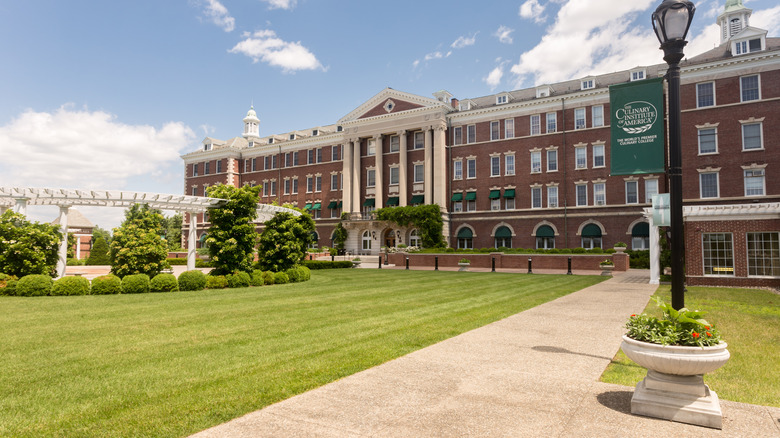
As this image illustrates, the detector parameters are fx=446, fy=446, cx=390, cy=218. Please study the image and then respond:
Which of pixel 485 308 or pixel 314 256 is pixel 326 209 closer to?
pixel 314 256

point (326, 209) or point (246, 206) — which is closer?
point (246, 206)

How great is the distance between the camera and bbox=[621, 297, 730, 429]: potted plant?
Result: 4551 mm

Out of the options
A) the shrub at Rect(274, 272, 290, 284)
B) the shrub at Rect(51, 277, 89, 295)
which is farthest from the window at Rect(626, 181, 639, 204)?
the shrub at Rect(51, 277, 89, 295)

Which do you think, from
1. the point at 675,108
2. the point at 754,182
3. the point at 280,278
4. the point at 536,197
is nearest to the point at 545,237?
the point at 536,197

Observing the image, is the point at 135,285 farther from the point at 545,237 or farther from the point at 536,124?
the point at 536,124

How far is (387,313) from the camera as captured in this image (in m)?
11.9

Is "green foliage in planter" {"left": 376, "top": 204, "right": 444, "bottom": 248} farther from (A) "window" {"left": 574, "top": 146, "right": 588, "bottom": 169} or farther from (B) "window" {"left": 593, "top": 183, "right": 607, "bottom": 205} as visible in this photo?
(B) "window" {"left": 593, "top": 183, "right": 607, "bottom": 205}

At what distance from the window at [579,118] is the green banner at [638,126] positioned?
131 feet

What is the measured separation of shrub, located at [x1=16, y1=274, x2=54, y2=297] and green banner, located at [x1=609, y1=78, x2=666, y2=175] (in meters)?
19.9

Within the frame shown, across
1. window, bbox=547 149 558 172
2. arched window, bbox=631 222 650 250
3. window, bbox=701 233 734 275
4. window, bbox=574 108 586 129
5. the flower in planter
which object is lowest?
the flower in planter

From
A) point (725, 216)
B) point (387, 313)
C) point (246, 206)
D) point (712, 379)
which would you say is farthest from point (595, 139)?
point (712, 379)

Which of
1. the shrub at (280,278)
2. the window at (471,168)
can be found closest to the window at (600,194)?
the window at (471,168)

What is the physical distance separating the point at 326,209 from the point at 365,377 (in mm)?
54698

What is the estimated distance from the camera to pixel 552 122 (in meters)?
45.1
